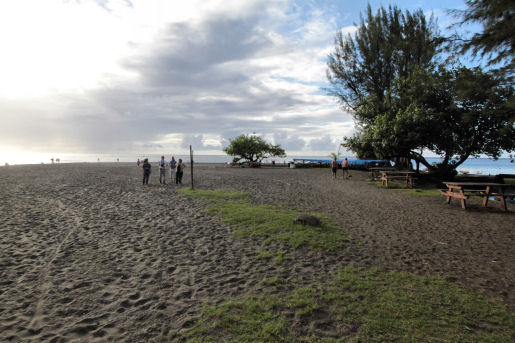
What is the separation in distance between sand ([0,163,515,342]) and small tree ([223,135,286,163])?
4628cm

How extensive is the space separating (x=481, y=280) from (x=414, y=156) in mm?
22497

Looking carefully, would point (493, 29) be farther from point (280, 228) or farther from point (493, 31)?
point (280, 228)

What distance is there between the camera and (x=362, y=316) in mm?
4258

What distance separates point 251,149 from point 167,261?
52.2 m

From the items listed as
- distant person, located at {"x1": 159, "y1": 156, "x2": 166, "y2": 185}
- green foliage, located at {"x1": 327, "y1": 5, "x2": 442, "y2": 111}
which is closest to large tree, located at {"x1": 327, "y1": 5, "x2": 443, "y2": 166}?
green foliage, located at {"x1": 327, "y1": 5, "x2": 442, "y2": 111}

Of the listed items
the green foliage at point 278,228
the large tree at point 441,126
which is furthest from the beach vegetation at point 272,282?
the large tree at point 441,126

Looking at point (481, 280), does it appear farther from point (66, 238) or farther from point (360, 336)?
point (66, 238)

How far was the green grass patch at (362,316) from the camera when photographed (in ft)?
12.5

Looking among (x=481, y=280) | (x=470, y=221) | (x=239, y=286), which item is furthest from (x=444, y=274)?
(x=470, y=221)

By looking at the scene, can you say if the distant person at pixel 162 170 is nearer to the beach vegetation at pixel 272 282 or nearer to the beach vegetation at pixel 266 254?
the beach vegetation at pixel 266 254

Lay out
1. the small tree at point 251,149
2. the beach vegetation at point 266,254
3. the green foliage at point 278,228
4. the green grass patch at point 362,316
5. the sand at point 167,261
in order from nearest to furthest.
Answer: the green grass patch at point 362,316 < the sand at point 167,261 < the beach vegetation at point 266,254 < the green foliage at point 278,228 < the small tree at point 251,149

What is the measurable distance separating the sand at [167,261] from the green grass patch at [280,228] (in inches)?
17.8

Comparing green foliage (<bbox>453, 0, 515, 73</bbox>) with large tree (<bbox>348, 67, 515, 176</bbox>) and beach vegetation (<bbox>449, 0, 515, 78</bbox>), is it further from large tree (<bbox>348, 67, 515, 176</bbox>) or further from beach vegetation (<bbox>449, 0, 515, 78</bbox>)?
large tree (<bbox>348, 67, 515, 176</bbox>)

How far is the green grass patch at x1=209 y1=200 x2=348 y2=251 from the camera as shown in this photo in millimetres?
7785
